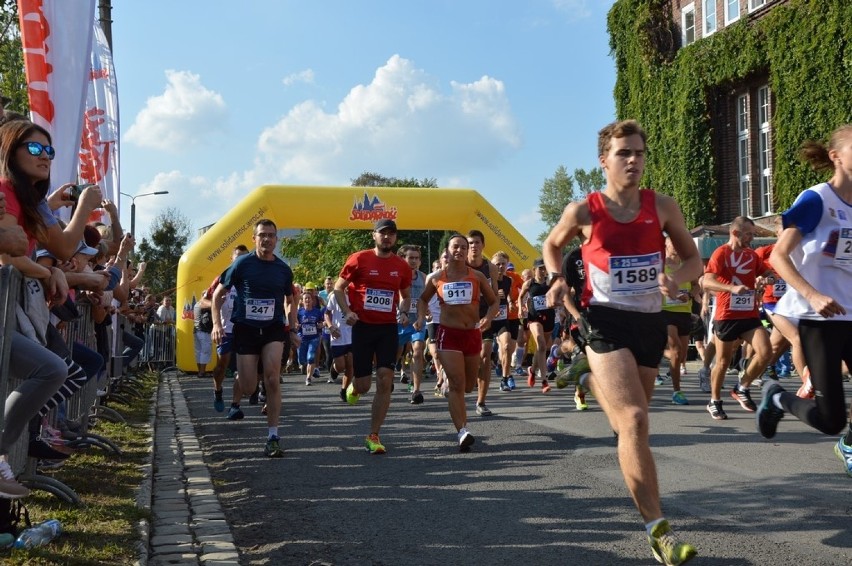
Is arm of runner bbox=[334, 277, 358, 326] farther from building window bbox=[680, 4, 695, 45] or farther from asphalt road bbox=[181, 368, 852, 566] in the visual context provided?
building window bbox=[680, 4, 695, 45]

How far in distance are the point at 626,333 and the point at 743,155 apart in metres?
27.4

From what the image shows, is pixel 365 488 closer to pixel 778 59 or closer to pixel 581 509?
pixel 581 509

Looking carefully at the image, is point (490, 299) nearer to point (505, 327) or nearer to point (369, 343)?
point (369, 343)

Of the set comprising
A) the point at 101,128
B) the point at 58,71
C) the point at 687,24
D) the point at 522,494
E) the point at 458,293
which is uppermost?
the point at 687,24

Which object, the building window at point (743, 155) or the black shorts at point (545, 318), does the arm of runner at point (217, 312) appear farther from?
the building window at point (743, 155)

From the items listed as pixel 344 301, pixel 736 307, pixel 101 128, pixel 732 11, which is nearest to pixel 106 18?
pixel 101 128

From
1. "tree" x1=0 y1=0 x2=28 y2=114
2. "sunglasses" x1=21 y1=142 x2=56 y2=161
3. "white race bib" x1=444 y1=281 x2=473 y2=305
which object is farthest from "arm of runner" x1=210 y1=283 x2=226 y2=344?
"tree" x1=0 y1=0 x2=28 y2=114

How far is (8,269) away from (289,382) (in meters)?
15.9

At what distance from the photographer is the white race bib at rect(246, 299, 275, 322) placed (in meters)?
9.47

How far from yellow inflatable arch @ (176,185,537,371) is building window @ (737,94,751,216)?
8517 mm

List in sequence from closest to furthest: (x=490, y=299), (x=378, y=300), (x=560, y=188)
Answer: (x=378, y=300), (x=490, y=299), (x=560, y=188)

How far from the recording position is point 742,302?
1073 centimetres

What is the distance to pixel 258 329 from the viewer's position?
9.55 m

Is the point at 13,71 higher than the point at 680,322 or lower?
higher
